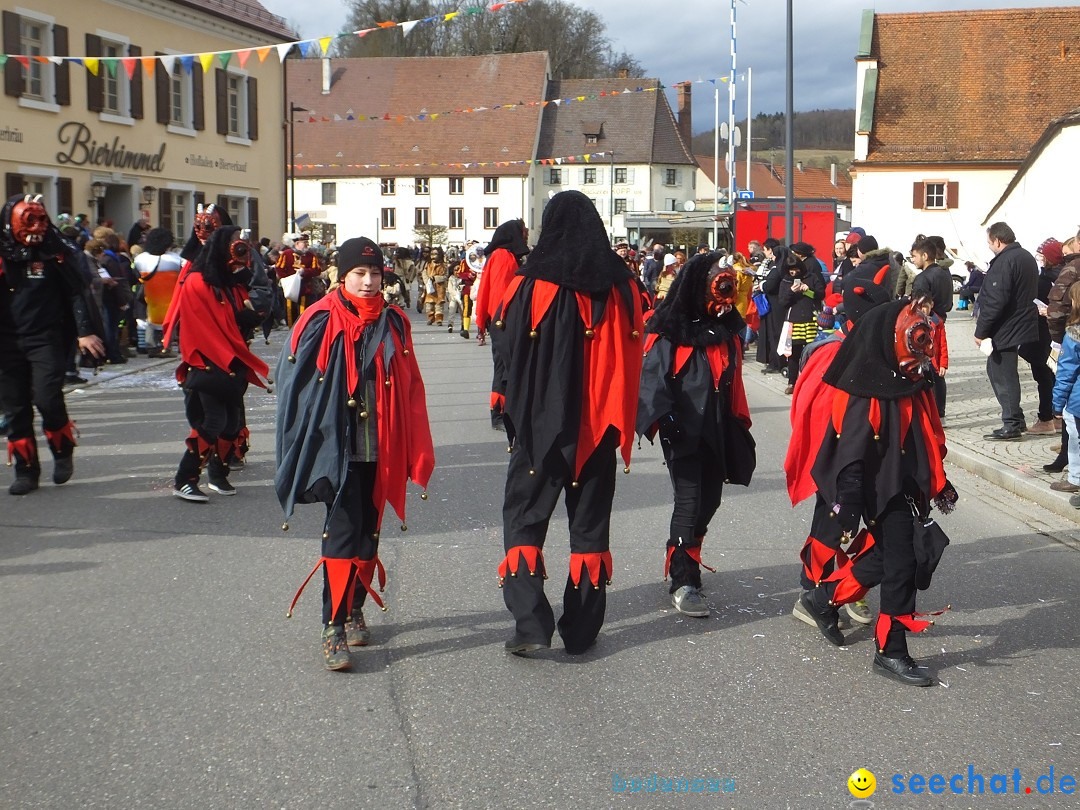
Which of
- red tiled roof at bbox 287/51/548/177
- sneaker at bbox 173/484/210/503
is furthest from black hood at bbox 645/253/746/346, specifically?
red tiled roof at bbox 287/51/548/177

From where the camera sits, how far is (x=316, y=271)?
19547mm

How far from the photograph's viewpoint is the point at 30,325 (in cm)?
888

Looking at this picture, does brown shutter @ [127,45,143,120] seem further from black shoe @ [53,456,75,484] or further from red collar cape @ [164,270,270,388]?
red collar cape @ [164,270,270,388]

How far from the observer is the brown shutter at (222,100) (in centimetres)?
3300

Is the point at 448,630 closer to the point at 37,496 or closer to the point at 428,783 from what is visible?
the point at 428,783

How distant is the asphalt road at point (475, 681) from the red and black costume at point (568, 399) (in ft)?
Answer: 0.96

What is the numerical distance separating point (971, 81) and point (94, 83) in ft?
109

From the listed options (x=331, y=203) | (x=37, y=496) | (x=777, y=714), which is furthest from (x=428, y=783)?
(x=331, y=203)

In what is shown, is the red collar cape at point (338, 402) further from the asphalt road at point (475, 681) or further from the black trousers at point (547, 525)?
the asphalt road at point (475, 681)

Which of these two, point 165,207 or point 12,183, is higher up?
point 12,183

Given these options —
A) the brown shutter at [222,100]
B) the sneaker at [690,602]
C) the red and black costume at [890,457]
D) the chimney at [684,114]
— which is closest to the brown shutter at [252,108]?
the brown shutter at [222,100]

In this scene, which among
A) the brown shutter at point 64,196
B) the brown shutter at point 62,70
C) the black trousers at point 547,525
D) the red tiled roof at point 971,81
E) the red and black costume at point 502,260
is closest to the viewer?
the black trousers at point 547,525

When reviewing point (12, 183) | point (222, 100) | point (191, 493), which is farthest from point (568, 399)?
point (222, 100)

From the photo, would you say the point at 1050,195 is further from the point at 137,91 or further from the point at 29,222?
the point at 29,222
